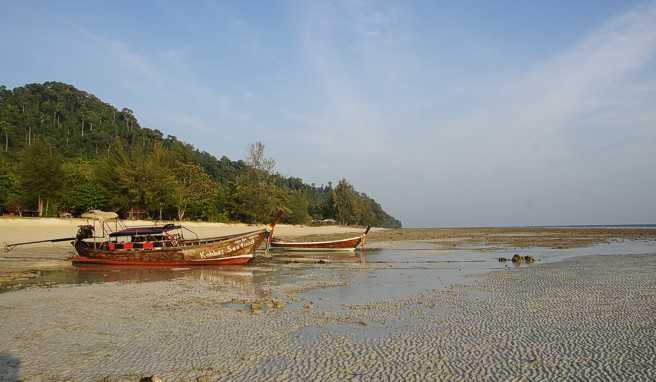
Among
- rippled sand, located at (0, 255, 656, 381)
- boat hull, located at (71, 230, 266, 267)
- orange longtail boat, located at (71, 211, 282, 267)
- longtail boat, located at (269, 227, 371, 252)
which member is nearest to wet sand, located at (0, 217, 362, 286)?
boat hull, located at (71, 230, 266, 267)

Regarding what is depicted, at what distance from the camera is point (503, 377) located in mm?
6457

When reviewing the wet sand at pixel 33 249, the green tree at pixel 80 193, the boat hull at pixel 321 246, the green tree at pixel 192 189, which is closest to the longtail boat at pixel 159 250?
the wet sand at pixel 33 249

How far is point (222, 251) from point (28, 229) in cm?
2010

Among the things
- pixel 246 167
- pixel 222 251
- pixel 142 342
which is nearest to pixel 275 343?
pixel 142 342

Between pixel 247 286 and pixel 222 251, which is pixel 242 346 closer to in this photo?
pixel 247 286

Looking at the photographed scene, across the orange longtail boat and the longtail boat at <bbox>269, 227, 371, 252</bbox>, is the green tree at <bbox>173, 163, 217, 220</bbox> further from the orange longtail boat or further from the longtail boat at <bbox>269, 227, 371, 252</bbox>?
the orange longtail boat

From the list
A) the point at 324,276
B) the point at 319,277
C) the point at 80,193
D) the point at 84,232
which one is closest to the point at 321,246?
the point at 324,276

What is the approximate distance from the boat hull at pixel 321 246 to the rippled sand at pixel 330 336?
21421mm

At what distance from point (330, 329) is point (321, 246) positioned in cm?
2684

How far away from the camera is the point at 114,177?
179 feet

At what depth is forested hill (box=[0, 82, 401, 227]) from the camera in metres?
48.6

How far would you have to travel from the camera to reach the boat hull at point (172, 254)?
22.8 meters

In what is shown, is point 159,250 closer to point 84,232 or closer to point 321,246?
point 84,232

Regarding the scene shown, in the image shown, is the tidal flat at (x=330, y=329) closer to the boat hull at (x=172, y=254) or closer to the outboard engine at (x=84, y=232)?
the boat hull at (x=172, y=254)
